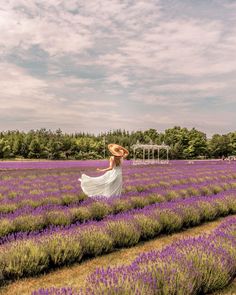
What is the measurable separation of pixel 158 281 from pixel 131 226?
3.30 metres

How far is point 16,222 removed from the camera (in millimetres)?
7523

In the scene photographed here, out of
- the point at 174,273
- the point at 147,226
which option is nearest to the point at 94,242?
the point at 147,226

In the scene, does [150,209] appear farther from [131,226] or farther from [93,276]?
[93,276]

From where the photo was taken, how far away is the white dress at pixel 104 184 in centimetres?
1101

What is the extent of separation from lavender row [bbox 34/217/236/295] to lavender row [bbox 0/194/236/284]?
1.22 metres

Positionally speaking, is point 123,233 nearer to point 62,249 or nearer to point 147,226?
point 147,226

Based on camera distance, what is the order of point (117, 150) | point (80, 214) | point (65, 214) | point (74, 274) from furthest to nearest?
point (117, 150)
point (80, 214)
point (65, 214)
point (74, 274)

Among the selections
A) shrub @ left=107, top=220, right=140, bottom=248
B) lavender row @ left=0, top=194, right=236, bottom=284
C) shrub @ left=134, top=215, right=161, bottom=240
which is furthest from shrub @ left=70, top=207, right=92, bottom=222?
shrub @ left=107, top=220, right=140, bottom=248

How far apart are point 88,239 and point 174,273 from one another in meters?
2.68

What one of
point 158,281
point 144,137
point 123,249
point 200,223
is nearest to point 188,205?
point 200,223

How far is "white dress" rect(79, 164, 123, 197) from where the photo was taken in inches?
433

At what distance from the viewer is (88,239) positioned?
6176 millimetres

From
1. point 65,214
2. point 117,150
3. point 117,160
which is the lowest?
point 65,214

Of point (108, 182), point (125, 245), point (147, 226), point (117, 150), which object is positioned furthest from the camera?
point (117, 150)
